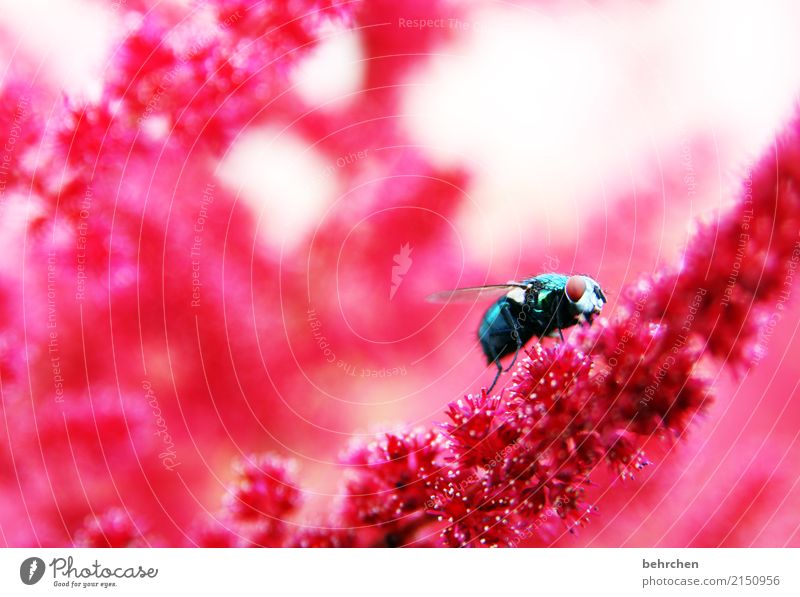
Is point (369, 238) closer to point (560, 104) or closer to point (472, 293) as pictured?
point (472, 293)

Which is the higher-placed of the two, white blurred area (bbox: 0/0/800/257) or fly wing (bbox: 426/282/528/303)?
white blurred area (bbox: 0/0/800/257)

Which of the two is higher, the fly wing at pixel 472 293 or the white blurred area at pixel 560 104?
the white blurred area at pixel 560 104

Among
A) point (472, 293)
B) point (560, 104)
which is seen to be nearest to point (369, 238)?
point (472, 293)

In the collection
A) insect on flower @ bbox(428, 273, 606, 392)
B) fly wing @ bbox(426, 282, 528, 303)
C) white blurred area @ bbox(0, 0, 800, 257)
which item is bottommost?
insect on flower @ bbox(428, 273, 606, 392)

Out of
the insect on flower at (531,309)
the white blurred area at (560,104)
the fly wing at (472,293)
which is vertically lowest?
the insect on flower at (531,309)

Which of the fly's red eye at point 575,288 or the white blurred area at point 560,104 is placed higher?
the white blurred area at point 560,104
